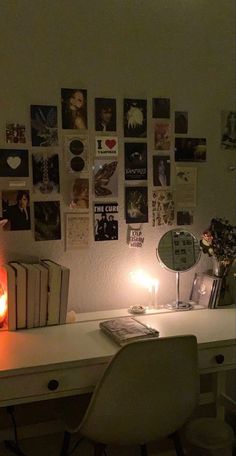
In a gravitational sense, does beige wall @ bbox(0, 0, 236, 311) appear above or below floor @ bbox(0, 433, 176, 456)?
above

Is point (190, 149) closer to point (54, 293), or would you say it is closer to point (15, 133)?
point (15, 133)

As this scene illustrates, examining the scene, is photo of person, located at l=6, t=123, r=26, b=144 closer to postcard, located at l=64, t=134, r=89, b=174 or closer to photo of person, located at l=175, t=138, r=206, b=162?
postcard, located at l=64, t=134, r=89, b=174

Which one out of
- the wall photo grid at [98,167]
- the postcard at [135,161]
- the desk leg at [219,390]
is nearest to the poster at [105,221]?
the wall photo grid at [98,167]

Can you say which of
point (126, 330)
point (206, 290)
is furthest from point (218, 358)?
point (206, 290)

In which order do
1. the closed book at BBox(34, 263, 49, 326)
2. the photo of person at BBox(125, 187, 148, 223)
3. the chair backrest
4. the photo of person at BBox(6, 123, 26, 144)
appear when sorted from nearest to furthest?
the chair backrest < the closed book at BBox(34, 263, 49, 326) < the photo of person at BBox(6, 123, 26, 144) < the photo of person at BBox(125, 187, 148, 223)

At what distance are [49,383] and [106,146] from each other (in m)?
1.08

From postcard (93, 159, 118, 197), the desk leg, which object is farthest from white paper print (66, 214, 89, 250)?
the desk leg

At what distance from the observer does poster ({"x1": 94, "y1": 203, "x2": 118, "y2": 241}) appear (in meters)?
2.18

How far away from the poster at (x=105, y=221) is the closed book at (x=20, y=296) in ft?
1.44

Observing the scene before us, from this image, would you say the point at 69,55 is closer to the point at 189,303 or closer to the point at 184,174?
the point at 184,174

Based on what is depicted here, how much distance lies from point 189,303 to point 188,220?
41 cm

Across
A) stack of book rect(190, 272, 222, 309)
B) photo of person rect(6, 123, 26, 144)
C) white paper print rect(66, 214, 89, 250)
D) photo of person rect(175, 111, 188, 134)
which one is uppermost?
photo of person rect(175, 111, 188, 134)

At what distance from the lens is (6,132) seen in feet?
6.55

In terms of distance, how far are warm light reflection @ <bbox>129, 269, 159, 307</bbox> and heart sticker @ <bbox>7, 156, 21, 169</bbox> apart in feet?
2.43
